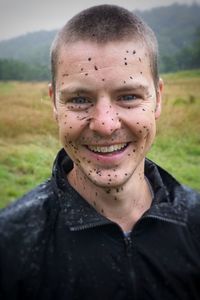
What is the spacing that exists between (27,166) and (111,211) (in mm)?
7262

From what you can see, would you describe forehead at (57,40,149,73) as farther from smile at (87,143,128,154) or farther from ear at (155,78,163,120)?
smile at (87,143,128,154)

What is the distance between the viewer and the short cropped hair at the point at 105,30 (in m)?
2.18

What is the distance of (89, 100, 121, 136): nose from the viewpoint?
2.12 metres

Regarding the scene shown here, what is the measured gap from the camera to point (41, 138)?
12977 mm

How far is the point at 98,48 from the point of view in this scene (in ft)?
7.00

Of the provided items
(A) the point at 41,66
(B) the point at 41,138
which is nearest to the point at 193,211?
(B) the point at 41,138

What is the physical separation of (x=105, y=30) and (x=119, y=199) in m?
0.94

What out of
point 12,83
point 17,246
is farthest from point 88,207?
point 12,83

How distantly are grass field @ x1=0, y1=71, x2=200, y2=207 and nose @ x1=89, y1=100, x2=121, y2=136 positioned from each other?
11.9 ft

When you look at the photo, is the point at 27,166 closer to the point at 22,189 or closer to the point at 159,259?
the point at 22,189

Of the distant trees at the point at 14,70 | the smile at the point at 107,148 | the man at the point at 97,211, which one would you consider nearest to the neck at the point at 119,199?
the man at the point at 97,211

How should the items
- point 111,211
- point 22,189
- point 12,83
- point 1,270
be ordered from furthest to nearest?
point 12,83, point 22,189, point 111,211, point 1,270

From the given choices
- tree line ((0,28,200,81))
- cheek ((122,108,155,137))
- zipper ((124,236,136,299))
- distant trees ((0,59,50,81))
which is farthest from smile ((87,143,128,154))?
distant trees ((0,59,50,81))

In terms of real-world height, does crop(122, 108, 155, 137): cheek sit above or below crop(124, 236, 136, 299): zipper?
above
